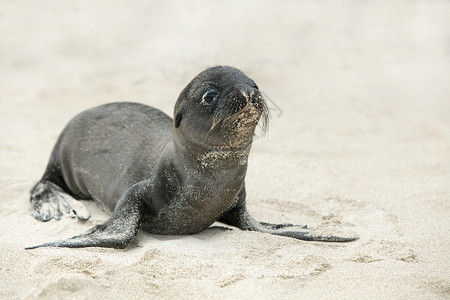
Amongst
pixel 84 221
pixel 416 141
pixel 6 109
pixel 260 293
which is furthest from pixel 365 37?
pixel 260 293

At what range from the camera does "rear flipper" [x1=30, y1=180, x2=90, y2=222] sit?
16.2 ft

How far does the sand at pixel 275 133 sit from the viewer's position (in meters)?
3.61

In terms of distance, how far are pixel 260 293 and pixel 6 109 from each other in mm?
6080

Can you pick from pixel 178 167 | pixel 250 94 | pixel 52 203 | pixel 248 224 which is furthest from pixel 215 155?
pixel 52 203

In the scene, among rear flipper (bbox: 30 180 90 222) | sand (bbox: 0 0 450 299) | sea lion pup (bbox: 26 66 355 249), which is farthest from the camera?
rear flipper (bbox: 30 180 90 222)

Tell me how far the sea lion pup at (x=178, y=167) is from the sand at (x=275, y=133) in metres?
0.14

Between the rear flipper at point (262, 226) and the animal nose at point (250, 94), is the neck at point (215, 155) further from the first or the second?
the rear flipper at point (262, 226)

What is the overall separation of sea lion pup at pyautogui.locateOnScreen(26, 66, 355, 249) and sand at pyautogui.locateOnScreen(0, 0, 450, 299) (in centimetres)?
14

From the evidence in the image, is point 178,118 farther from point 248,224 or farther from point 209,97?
point 248,224

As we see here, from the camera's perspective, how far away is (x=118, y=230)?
4141 millimetres

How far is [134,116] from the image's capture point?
5.18 metres

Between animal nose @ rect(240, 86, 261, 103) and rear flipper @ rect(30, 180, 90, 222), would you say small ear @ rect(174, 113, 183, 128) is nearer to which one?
animal nose @ rect(240, 86, 261, 103)

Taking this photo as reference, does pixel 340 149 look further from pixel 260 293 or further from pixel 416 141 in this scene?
pixel 260 293

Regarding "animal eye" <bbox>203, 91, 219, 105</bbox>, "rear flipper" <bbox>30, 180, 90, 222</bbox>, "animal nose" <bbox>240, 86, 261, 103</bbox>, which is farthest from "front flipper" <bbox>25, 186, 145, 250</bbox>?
"animal nose" <bbox>240, 86, 261, 103</bbox>
